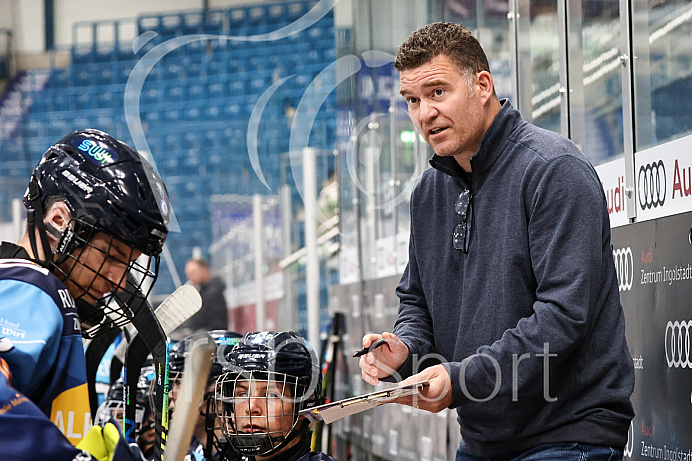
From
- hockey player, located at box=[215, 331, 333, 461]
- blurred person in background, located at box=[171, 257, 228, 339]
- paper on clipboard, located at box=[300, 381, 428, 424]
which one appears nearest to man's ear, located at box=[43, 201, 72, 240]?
paper on clipboard, located at box=[300, 381, 428, 424]

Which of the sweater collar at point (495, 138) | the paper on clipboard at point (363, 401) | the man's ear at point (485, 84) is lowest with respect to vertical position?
the paper on clipboard at point (363, 401)

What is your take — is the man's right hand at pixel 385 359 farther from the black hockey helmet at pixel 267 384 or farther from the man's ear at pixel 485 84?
the black hockey helmet at pixel 267 384

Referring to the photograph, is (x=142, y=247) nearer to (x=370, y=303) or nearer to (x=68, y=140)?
(x=68, y=140)

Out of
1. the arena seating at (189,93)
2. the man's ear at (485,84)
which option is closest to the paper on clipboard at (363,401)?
the man's ear at (485,84)

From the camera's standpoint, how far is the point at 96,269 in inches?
68.8

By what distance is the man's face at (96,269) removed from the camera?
173 cm

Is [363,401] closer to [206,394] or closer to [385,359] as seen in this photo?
[385,359]

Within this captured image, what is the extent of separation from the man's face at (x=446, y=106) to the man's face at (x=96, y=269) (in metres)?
0.66

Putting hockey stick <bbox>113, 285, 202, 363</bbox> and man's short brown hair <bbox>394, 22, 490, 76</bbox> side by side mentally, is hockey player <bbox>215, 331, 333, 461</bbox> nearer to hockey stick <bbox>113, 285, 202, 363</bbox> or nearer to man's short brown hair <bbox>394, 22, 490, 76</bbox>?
hockey stick <bbox>113, 285, 202, 363</bbox>

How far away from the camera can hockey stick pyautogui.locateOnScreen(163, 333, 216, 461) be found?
1417 millimetres

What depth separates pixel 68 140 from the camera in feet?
6.08

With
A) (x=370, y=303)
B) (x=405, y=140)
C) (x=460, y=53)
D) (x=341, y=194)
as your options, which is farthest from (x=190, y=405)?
(x=341, y=194)

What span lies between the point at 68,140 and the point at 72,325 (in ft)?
1.49

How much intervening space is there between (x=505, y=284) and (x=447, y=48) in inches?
19.3
